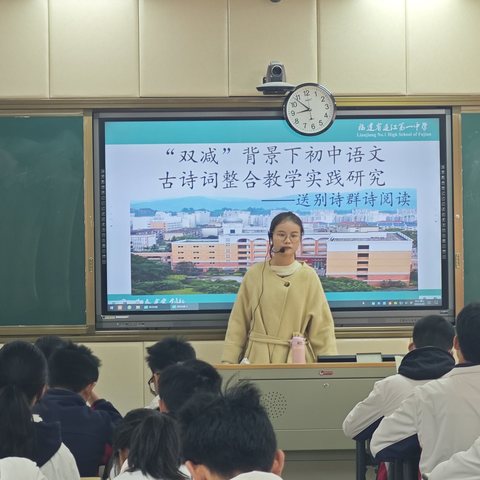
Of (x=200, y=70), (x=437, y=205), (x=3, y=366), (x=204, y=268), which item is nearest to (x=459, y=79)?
(x=437, y=205)

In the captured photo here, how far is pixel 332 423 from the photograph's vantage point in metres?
4.63

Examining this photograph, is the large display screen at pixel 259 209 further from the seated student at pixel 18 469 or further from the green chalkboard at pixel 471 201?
the seated student at pixel 18 469

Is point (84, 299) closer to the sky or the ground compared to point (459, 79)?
closer to the ground

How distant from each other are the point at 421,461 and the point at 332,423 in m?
1.39

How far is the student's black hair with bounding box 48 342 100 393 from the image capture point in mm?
3809

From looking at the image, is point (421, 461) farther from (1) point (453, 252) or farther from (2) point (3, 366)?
(1) point (453, 252)

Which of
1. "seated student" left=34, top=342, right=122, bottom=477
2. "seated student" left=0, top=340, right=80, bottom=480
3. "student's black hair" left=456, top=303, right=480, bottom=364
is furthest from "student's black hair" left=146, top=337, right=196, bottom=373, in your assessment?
"student's black hair" left=456, top=303, right=480, bottom=364

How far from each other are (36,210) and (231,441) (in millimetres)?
4363

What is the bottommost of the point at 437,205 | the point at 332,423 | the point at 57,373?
the point at 332,423

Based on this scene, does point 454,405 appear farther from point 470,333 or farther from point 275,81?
point 275,81

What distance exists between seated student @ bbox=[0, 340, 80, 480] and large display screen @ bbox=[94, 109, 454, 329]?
2.67 meters

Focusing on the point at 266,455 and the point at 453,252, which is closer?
the point at 266,455

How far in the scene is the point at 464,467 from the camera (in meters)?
2.73

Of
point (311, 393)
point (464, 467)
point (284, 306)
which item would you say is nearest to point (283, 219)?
point (284, 306)
